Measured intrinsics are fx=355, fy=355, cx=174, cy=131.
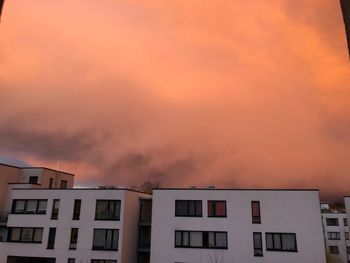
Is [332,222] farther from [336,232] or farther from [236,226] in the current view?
[236,226]

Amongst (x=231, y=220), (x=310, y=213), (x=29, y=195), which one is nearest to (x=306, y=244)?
(x=310, y=213)

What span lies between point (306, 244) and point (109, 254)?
21.9 metres

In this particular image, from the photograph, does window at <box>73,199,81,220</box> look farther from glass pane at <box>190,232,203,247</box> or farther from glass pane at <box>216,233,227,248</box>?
glass pane at <box>216,233,227,248</box>

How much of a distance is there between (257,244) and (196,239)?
6.73 metres

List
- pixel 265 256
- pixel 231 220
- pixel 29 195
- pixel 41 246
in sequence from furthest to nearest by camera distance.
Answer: pixel 29 195 → pixel 41 246 → pixel 231 220 → pixel 265 256

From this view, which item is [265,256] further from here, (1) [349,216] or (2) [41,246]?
(2) [41,246]

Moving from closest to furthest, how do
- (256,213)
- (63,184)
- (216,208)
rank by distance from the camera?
(256,213)
(216,208)
(63,184)

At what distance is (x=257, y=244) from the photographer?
38875 mm

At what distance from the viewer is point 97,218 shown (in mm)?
42844

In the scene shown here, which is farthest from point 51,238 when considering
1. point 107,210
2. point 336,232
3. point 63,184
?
point 336,232

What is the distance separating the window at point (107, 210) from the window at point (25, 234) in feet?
25.6

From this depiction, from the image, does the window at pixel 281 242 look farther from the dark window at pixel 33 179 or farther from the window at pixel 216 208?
the dark window at pixel 33 179

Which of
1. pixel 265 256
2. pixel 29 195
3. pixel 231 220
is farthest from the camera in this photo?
pixel 29 195

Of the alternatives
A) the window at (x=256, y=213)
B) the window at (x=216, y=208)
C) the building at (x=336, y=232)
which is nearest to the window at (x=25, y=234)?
the window at (x=216, y=208)
